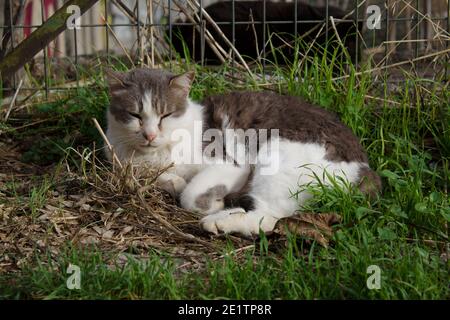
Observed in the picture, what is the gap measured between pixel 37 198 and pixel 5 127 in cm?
122

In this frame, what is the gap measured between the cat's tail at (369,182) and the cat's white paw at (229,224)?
66cm

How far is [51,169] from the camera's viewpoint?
4395 millimetres

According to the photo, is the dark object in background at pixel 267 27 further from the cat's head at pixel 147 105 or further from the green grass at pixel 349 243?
the cat's head at pixel 147 105

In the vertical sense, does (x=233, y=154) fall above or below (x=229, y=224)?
above

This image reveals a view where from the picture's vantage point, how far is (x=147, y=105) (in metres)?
3.87

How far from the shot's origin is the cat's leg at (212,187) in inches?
148

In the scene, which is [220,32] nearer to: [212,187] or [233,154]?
[233,154]

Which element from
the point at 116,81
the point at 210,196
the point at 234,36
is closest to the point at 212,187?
the point at 210,196

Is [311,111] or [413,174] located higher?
[311,111]

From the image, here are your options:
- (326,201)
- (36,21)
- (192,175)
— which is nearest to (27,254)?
(192,175)

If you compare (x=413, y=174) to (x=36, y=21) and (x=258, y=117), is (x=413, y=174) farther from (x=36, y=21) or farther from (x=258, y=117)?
(x=36, y=21)

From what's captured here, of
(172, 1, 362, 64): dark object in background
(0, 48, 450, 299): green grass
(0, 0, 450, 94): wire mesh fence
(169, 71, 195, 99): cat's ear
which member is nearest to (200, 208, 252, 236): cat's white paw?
(0, 48, 450, 299): green grass

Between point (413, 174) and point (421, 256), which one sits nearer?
point (421, 256)

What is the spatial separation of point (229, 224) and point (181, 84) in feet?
3.24
